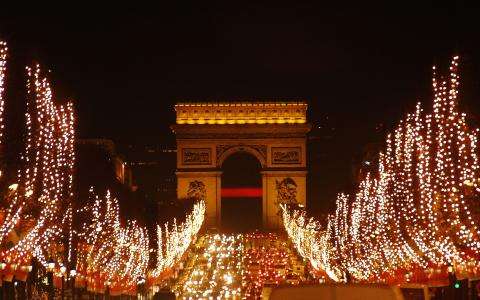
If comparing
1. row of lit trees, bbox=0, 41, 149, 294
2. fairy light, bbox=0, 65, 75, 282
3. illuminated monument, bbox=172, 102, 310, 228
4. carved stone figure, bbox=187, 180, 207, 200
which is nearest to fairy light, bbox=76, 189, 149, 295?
row of lit trees, bbox=0, 41, 149, 294

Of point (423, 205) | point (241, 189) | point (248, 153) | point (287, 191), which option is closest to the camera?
point (423, 205)

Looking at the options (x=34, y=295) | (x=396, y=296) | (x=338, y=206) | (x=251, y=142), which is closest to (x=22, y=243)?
(x=34, y=295)

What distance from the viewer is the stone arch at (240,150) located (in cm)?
11688

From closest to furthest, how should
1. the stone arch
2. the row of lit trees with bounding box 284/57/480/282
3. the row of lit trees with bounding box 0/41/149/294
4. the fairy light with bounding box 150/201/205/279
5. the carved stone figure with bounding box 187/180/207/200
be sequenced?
the row of lit trees with bounding box 284/57/480/282
the row of lit trees with bounding box 0/41/149/294
the fairy light with bounding box 150/201/205/279
the carved stone figure with bounding box 187/180/207/200
the stone arch

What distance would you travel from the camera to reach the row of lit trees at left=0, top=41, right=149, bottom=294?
96.7 ft

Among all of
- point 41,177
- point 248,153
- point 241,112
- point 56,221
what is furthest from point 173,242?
point 241,112

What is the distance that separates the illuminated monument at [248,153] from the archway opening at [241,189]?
12.5ft

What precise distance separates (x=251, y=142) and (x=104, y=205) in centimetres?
6974

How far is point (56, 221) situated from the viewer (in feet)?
126

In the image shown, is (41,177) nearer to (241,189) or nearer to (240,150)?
(240,150)

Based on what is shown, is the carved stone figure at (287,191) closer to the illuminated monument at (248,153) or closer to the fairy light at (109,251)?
the illuminated monument at (248,153)

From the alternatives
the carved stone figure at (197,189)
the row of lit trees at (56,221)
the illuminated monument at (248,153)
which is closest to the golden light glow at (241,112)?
the illuminated monument at (248,153)

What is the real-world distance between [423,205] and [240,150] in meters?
85.2

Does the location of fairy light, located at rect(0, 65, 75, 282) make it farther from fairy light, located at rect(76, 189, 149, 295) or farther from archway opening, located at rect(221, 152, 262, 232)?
archway opening, located at rect(221, 152, 262, 232)
